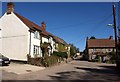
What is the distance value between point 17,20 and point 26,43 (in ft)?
12.9

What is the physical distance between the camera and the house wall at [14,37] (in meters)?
34.0

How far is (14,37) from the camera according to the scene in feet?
113

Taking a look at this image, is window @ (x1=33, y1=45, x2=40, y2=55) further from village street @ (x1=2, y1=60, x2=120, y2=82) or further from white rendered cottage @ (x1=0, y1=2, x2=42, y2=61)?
village street @ (x1=2, y1=60, x2=120, y2=82)

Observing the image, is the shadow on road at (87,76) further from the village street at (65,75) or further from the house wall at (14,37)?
the house wall at (14,37)

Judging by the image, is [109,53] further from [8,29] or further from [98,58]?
[8,29]

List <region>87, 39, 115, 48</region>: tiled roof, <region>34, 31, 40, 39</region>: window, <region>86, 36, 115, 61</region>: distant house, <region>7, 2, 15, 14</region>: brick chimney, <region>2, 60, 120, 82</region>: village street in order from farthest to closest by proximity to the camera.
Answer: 1. <region>87, 39, 115, 48</region>: tiled roof
2. <region>86, 36, 115, 61</region>: distant house
3. <region>34, 31, 40, 39</region>: window
4. <region>7, 2, 15, 14</region>: brick chimney
5. <region>2, 60, 120, 82</region>: village street

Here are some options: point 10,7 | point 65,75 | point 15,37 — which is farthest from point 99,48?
point 65,75

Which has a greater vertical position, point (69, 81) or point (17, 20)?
point (17, 20)

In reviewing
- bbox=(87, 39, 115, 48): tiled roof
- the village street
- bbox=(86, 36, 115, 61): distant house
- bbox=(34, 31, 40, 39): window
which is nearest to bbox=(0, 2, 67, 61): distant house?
bbox=(34, 31, 40, 39): window

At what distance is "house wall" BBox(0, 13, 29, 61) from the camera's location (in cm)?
3403

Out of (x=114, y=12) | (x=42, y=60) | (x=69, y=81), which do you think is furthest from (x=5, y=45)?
(x=69, y=81)

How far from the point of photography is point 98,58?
69.9 m

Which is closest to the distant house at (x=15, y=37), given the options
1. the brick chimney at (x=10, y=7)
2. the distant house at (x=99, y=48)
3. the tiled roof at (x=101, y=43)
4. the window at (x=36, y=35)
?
the brick chimney at (x=10, y=7)

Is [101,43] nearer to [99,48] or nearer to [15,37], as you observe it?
[99,48]
